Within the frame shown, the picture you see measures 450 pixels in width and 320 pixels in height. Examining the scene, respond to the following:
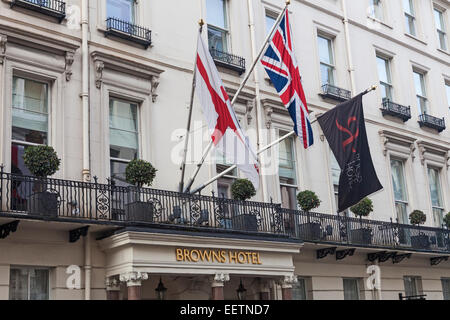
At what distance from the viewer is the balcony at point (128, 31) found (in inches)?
675

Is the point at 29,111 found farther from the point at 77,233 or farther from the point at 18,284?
the point at 18,284

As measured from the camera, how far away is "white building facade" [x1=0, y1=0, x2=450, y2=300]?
14.7 m

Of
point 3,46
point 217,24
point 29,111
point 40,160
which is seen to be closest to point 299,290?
point 217,24

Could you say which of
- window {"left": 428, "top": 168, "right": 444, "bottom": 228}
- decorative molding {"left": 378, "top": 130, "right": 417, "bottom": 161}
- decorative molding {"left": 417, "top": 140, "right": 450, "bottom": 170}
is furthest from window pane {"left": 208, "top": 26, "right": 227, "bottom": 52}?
window {"left": 428, "top": 168, "right": 444, "bottom": 228}

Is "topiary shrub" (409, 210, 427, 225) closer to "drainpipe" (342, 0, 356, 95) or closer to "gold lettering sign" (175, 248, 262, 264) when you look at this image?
"drainpipe" (342, 0, 356, 95)

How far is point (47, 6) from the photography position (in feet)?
52.9

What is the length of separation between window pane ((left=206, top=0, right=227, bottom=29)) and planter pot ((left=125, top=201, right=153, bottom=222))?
292 inches

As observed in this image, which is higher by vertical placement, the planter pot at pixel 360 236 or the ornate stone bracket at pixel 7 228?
the planter pot at pixel 360 236

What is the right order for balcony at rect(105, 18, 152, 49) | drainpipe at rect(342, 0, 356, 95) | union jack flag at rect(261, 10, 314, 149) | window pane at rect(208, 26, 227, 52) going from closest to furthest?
1. union jack flag at rect(261, 10, 314, 149)
2. balcony at rect(105, 18, 152, 49)
3. window pane at rect(208, 26, 227, 52)
4. drainpipe at rect(342, 0, 356, 95)

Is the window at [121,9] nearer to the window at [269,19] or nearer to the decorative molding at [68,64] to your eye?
the decorative molding at [68,64]

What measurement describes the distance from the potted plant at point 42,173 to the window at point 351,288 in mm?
10550

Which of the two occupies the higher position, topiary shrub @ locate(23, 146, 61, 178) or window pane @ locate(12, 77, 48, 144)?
window pane @ locate(12, 77, 48, 144)

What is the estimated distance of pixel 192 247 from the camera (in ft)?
50.6

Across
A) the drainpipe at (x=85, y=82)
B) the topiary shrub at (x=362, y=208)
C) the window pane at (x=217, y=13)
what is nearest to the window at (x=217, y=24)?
the window pane at (x=217, y=13)
